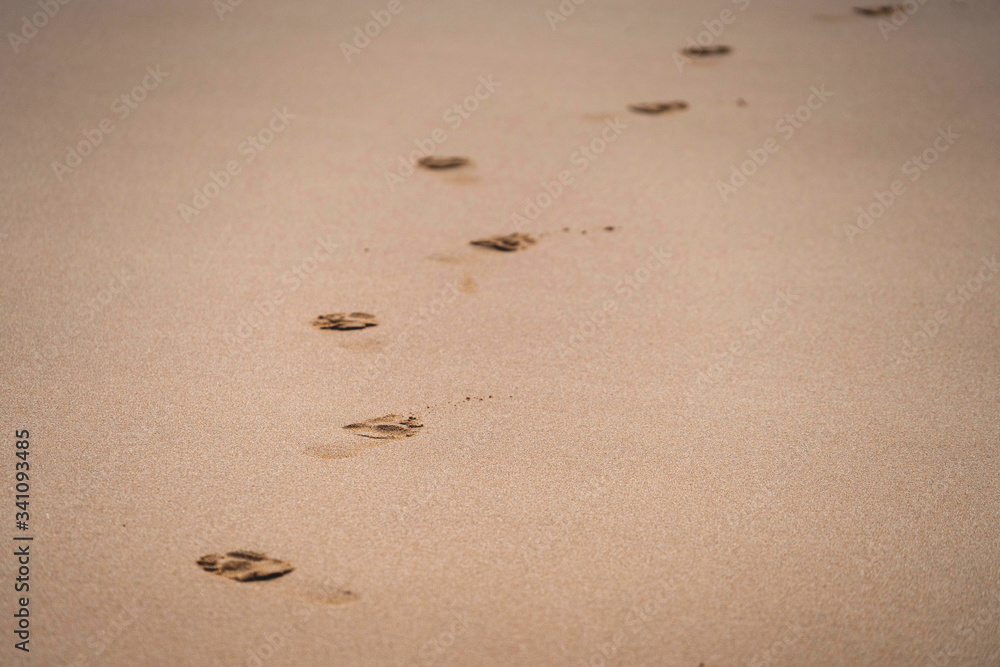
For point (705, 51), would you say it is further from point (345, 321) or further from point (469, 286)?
point (345, 321)

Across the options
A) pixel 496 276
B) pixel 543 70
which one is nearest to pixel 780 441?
pixel 496 276

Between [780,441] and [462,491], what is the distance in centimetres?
84

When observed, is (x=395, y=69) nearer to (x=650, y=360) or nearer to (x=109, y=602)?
(x=650, y=360)

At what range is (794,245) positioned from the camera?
248 centimetres
